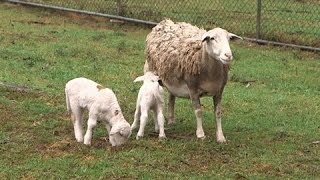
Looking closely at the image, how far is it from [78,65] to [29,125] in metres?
3.30

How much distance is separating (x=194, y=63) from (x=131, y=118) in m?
1.30

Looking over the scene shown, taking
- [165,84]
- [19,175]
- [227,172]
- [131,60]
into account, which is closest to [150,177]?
[227,172]

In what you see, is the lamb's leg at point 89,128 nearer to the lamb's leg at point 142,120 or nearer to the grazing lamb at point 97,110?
the grazing lamb at point 97,110

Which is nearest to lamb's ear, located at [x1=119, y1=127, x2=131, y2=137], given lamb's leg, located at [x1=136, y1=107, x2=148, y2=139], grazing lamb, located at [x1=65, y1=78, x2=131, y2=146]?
grazing lamb, located at [x1=65, y1=78, x2=131, y2=146]

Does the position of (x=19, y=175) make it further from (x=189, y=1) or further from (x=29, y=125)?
(x=189, y=1)

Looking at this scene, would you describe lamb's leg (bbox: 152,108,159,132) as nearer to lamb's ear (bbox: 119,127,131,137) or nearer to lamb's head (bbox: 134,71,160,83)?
lamb's head (bbox: 134,71,160,83)

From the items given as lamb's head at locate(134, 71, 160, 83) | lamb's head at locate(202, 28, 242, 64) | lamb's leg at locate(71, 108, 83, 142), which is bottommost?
lamb's leg at locate(71, 108, 83, 142)

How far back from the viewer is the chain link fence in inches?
523

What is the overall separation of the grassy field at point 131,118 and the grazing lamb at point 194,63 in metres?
0.44

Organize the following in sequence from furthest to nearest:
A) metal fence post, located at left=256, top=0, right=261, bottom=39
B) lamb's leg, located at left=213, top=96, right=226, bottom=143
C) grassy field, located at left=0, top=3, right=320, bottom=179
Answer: metal fence post, located at left=256, top=0, right=261, bottom=39, lamb's leg, located at left=213, top=96, right=226, bottom=143, grassy field, located at left=0, top=3, right=320, bottom=179

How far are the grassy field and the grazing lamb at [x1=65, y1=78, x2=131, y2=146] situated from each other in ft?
0.43

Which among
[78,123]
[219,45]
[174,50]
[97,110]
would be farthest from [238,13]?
[97,110]

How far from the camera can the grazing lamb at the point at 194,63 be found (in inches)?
261

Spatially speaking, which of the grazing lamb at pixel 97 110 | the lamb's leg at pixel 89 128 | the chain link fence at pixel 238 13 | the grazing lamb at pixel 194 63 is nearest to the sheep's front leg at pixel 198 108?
the grazing lamb at pixel 194 63
